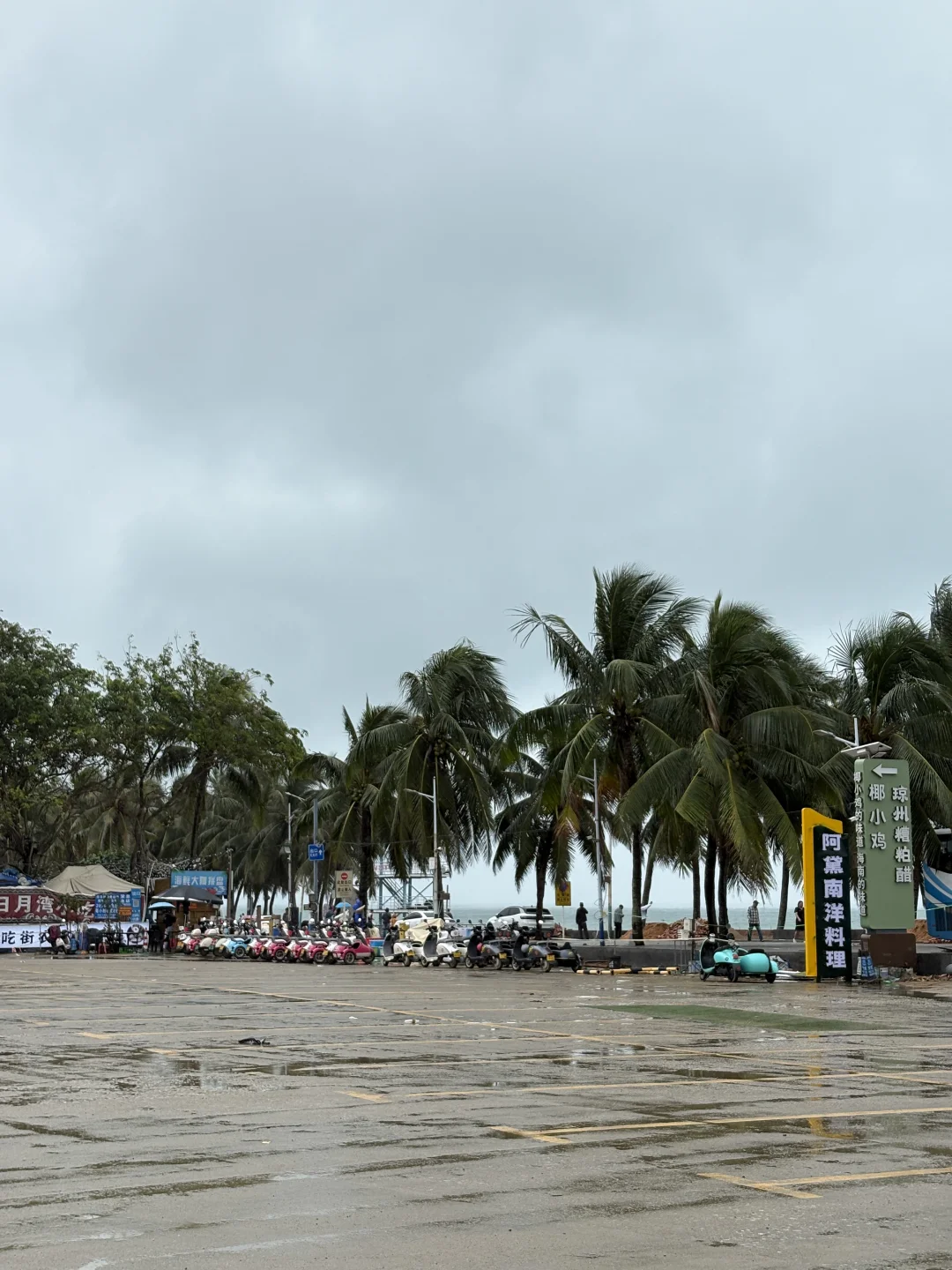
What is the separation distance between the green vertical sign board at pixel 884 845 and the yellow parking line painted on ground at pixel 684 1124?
20122 millimetres

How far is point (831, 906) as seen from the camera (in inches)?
1180

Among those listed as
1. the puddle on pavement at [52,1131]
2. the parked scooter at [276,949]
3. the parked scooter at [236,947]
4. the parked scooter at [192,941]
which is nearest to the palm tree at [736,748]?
the parked scooter at [276,949]

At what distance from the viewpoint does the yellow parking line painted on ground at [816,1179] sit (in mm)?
7273

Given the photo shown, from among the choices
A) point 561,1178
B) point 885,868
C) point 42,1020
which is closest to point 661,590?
point 885,868

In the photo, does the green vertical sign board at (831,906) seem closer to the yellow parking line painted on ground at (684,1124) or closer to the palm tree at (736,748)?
the palm tree at (736,748)

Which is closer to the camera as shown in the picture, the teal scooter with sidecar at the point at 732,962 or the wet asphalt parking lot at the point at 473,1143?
the wet asphalt parking lot at the point at 473,1143

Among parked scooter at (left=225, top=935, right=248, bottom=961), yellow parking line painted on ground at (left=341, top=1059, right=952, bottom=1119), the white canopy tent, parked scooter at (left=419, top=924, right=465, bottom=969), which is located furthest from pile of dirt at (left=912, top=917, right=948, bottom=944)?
yellow parking line painted on ground at (left=341, top=1059, right=952, bottom=1119)

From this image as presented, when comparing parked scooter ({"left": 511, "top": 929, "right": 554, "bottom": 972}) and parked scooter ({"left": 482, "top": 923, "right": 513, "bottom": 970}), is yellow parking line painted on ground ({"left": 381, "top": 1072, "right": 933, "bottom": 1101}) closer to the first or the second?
parked scooter ({"left": 511, "top": 929, "right": 554, "bottom": 972})

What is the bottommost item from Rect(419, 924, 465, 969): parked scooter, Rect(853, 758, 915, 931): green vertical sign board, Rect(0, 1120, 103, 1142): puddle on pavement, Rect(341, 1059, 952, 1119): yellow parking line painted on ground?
Rect(419, 924, 465, 969): parked scooter

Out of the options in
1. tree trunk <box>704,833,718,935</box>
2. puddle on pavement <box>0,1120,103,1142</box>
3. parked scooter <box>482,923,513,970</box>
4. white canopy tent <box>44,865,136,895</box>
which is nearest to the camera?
puddle on pavement <box>0,1120,103,1142</box>

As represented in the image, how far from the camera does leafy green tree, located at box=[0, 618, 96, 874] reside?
61.4 metres

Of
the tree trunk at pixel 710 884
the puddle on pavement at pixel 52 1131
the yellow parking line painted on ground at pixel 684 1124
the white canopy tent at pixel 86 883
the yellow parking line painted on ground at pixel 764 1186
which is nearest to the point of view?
the yellow parking line painted on ground at pixel 764 1186

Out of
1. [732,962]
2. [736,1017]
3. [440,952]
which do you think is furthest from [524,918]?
[736,1017]

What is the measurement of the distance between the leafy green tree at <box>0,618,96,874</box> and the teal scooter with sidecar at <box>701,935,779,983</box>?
37939 mm
